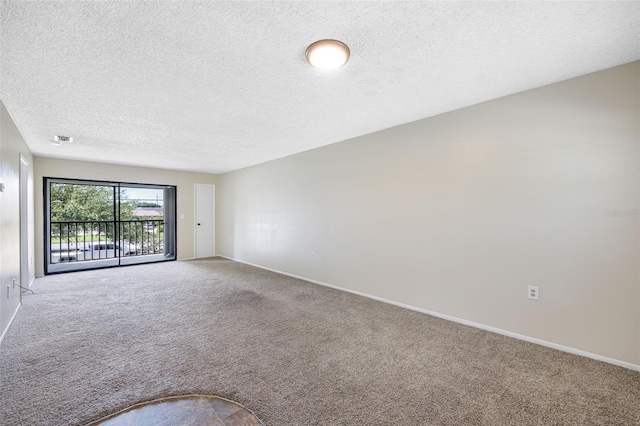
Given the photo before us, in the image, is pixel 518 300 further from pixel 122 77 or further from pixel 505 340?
pixel 122 77

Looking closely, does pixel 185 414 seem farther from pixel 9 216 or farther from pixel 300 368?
pixel 9 216

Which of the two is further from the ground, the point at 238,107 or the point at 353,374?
the point at 238,107

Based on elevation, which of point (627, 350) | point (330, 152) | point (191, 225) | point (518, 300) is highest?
point (330, 152)

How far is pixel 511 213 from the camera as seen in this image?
2.73 metres

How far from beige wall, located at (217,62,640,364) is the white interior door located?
14.7 feet

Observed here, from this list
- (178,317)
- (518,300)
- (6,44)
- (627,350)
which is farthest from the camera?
(178,317)

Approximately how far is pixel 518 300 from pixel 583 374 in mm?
699

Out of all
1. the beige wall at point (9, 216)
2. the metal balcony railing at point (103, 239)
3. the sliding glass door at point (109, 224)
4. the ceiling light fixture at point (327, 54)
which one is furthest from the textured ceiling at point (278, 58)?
the metal balcony railing at point (103, 239)

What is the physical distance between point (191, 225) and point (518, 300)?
7.03m

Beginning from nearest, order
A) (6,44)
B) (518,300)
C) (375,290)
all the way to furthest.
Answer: (6,44), (518,300), (375,290)

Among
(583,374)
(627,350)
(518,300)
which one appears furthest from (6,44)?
(627,350)

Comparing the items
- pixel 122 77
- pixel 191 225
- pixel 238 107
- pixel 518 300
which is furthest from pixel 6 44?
pixel 191 225

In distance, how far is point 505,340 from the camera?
2645 millimetres

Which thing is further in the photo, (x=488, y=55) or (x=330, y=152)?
(x=330, y=152)
